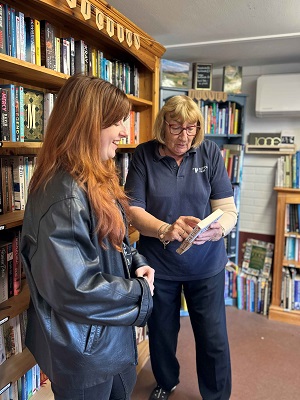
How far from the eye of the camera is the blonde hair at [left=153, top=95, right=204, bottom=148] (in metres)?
1.38

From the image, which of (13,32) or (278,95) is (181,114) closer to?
→ (13,32)

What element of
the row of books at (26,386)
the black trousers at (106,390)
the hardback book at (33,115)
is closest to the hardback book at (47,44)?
the hardback book at (33,115)

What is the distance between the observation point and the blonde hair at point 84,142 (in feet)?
2.77

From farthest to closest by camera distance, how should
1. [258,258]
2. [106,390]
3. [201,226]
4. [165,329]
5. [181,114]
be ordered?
[258,258] → [165,329] → [181,114] → [201,226] → [106,390]

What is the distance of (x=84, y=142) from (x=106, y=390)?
72 centimetres

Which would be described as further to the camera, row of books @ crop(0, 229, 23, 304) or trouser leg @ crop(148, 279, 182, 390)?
trouser leg @ crop(148, 279, 182, 390)

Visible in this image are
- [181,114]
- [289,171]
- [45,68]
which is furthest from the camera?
[289,171]

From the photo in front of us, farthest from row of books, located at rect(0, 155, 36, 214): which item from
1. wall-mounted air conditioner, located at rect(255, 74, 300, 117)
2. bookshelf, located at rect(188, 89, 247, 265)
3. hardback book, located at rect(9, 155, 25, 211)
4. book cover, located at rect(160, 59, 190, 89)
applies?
wall-mounted air conditioner, located at rect(255, 74, 300, 117)

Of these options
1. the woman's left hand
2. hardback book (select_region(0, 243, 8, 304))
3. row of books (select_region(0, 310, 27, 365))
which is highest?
the woman's left hand

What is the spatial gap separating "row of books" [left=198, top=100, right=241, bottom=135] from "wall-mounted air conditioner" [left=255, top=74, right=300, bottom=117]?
0.19 metres

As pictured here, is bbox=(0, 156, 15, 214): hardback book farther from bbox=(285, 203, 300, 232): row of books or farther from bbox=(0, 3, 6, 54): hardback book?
bbox=(285, 203, 300, 232): row of books

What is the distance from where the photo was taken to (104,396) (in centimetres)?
97

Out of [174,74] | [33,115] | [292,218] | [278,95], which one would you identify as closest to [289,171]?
[292,218]

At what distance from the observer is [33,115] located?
1399 millimetres
